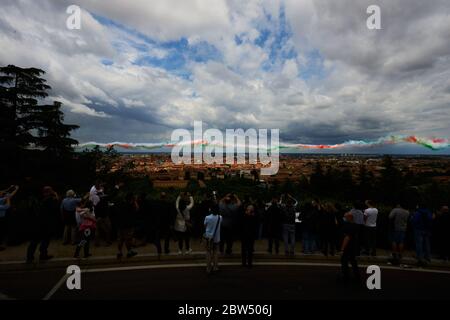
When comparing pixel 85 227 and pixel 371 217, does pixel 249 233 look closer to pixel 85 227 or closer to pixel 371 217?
pixel 371 217

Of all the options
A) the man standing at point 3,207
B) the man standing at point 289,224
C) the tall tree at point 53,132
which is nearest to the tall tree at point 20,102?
the tall tree at point 53,132

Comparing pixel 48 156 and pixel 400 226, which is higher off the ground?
pixel 48 156

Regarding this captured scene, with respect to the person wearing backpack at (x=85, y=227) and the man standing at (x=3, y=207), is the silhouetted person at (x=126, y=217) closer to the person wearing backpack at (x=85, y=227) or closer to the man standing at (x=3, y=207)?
the person wearing backpack at (x=85, y=227)

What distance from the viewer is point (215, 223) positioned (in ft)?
20.6

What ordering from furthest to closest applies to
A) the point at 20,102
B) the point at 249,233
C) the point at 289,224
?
the point at 20,102 < the point at 289,224 < the point at 249,233

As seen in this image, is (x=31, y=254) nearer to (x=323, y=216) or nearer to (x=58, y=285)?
(x=58, y=285)

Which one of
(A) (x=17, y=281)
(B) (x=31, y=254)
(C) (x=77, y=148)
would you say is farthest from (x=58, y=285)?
(C) (x=77, y=148)

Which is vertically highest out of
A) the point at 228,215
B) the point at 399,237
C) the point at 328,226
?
the point at 228,215

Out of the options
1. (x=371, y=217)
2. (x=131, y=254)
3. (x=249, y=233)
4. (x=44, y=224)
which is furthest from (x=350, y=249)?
(x=44, y=224)

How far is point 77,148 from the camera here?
24781 millimetres

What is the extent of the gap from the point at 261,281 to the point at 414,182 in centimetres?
3616

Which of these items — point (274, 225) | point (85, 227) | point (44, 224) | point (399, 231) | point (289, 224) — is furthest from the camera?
point (274, 225)

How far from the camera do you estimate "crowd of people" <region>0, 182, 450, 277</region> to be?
673 centimetres

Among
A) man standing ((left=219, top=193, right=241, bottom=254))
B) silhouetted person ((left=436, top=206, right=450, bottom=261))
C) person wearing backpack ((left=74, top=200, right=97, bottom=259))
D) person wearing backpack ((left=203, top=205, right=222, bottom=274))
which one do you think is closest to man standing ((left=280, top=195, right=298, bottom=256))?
man standing ((left=219, top=193, right=241, bottom=254))
